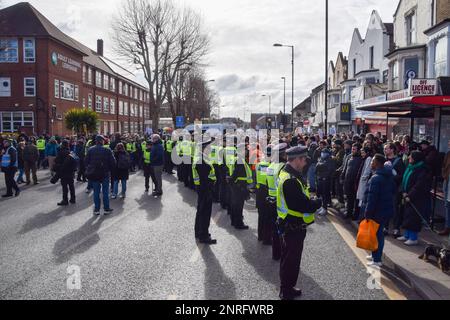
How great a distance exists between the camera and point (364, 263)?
667 centimetres

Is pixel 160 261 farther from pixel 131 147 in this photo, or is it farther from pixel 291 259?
pixel 131 147

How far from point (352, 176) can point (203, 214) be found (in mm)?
3626

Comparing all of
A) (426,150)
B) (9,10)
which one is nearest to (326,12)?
(426,150)

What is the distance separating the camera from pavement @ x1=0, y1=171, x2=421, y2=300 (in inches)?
215

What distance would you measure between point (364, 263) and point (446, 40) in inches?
692

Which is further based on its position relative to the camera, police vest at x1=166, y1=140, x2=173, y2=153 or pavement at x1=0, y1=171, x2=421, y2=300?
police vest at x1=166, y1=140, x2=173, y2=153

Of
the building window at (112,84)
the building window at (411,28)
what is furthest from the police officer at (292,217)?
the building window at (112,84)

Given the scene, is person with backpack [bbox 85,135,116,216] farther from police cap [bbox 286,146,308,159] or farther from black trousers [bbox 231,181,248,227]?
police cap [bbox 286,146,308,159]

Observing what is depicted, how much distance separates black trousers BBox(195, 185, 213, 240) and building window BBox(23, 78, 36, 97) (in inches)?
1393

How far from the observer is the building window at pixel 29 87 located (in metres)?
38.7

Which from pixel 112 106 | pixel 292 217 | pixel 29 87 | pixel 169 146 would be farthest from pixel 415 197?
pixel 112 106

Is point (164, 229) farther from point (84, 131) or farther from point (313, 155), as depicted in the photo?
point (84, 131)

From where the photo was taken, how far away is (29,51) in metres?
38.8

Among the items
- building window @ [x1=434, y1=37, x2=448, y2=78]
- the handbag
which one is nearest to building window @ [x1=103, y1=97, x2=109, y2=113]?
building window @ [x1=434, y1=37, x2=448, y2=78]
